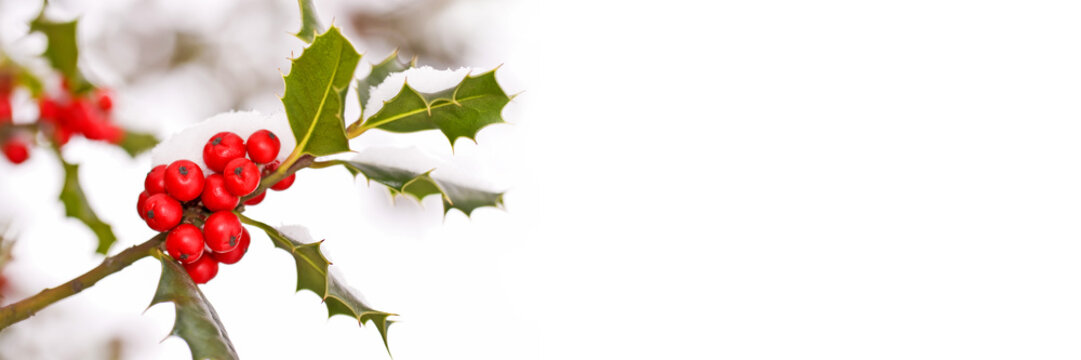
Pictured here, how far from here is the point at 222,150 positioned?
0.52 metres

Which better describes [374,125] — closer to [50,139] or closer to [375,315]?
[375,315]

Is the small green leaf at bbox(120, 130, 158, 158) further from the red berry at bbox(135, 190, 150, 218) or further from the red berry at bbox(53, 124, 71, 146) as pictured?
the red berry at bbox(135, 190, 150, 218)

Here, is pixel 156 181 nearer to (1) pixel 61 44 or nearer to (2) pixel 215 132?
(2) pixel 215 132

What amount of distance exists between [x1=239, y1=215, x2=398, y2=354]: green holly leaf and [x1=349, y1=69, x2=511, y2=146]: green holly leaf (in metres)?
0.10

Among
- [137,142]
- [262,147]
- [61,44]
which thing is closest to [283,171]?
[262,147]

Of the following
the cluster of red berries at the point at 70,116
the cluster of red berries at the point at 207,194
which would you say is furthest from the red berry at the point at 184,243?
the cluster of red berries at the point at 70,116

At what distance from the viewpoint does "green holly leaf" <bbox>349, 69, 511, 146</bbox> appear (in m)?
0.52

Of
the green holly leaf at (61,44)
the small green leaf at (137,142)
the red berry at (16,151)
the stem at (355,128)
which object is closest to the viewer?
the stem at (355,128)

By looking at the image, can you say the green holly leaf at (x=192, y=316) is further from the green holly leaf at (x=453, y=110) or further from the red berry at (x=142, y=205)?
the green holly leaf at (x=453, y=110)

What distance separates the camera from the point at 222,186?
1.67 ft

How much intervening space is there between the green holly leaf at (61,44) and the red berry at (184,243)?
1.15 feet

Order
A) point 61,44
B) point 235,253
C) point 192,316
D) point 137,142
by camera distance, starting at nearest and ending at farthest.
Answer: point 192,316 < point 235,253 < point 61,44 < point 137,142

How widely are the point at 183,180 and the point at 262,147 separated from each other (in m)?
0.06

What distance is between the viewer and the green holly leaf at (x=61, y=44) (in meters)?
0.71
